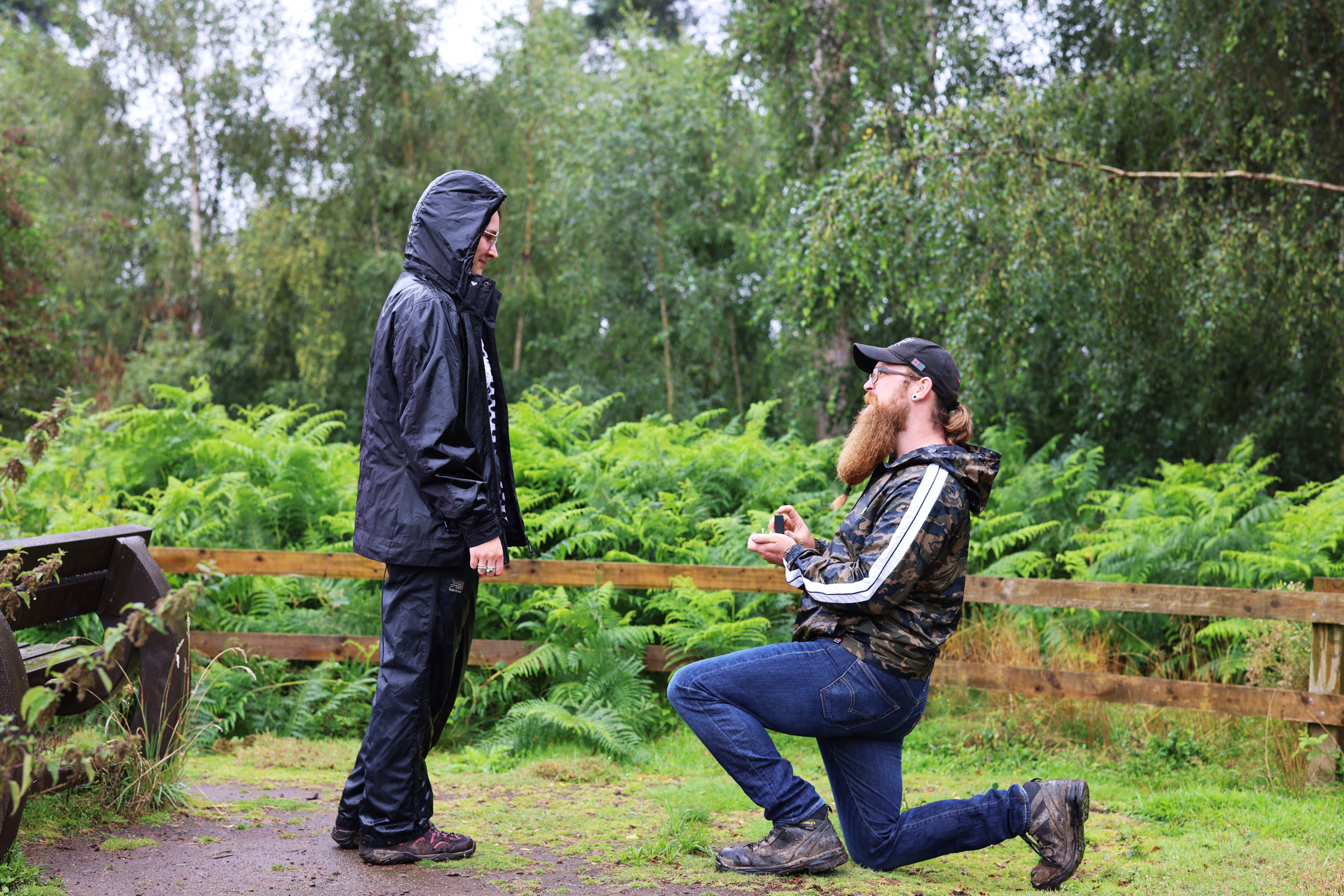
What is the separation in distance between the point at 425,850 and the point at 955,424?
237cm

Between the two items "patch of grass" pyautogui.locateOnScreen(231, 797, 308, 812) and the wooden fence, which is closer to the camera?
"patch of grass" pyautogui.locateOnScreen(231, 797, 308, 812)

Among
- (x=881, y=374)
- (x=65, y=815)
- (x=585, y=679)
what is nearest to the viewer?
(x=881, y=374)

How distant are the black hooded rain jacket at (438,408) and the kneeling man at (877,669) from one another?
0.96 m

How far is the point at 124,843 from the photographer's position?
376 centimetres

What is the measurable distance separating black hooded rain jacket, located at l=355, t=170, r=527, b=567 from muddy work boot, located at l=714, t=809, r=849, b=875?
1385mm

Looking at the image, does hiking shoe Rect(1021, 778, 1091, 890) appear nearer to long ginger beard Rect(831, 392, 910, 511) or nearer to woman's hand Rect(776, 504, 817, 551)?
woman's hand Rect(776, 504, 817, 551)

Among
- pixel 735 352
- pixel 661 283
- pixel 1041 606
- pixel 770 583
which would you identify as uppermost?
pixel 661 283

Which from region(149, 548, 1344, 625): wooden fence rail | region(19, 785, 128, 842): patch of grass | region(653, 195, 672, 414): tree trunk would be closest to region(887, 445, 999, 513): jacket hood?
region(149, 548, 1344, 625): wooden fence rail

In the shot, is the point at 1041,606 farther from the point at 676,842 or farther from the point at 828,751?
the point at 676,842

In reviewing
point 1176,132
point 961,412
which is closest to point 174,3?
point 1176,132

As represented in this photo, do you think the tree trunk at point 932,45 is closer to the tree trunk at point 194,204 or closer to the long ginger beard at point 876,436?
the long ginger beard at point 876,436

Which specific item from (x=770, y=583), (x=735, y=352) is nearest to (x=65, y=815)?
(x=770, y=583)

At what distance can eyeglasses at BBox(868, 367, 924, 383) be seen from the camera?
356 cm

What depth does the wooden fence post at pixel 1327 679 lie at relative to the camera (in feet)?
16.0
